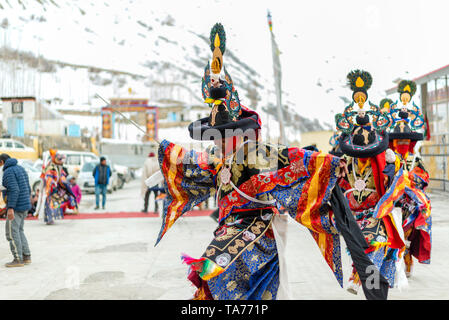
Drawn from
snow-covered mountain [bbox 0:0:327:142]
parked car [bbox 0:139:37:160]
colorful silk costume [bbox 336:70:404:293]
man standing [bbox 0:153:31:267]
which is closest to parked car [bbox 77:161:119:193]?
parked car [bbox 0:139:37:160]

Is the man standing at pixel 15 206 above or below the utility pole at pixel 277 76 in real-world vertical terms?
below

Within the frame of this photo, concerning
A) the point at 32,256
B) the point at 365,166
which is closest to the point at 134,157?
the point at 32,256

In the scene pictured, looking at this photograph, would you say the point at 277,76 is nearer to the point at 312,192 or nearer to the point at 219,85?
the point at 219,85

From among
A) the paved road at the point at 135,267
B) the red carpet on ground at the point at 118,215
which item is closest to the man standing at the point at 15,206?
the paved road at the point at 135,267

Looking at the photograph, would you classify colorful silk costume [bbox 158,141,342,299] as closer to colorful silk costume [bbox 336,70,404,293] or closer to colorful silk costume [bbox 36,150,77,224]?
colorful silk costume [bbox 336,70,404,293]

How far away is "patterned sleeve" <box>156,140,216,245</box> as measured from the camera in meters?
3.62

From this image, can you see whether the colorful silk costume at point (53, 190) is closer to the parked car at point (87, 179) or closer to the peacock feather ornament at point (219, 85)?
the parked car at point (87, 179)

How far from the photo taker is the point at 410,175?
6.05 meters

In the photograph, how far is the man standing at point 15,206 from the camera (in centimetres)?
597

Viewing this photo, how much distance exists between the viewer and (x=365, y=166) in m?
4.62

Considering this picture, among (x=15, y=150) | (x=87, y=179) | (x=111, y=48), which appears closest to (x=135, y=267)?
(x=87, y=179)

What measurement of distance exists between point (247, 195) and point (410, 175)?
351 cm

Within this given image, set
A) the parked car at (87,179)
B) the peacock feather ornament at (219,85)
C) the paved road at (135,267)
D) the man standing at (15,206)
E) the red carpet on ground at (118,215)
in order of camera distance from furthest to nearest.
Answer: the parked car at (87,179) < the red carpet on ground at (118,215) < the man standing at (15,206) < the paved road at (135,267) < the peacock feather ornament at (219,85)
